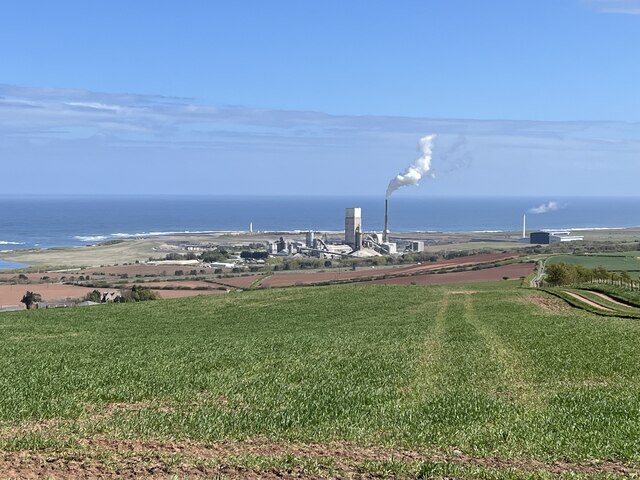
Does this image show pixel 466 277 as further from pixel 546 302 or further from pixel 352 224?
pixel 352 224

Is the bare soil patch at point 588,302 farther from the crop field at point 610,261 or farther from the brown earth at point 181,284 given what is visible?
the brown earth at point 181,284

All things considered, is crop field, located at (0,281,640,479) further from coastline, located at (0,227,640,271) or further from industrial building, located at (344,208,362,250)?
industrial building, located at (344,208,362,250)

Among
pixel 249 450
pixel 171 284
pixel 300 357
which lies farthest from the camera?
Result: pixel 171 284

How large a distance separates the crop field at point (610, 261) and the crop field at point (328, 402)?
5269 centimetres

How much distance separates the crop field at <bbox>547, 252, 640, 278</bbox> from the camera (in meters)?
85.2

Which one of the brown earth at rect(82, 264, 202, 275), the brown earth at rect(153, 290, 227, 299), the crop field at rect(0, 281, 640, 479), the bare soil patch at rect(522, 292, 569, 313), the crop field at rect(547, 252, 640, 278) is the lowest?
the brown earth at rect(153, 290, 227, 299)

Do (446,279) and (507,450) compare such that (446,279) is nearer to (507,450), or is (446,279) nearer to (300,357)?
(300,357)

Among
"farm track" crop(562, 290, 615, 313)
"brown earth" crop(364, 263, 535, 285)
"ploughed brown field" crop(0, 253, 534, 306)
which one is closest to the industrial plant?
A: "ploughed brown field" crop(0, 253, 534, 306)

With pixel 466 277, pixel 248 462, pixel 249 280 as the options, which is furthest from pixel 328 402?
pixel 249 280

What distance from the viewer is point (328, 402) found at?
16.6 m

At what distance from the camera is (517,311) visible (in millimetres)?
44094

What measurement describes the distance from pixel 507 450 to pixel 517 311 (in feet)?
106

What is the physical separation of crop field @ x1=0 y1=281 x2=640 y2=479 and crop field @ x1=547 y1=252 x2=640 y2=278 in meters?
52.7

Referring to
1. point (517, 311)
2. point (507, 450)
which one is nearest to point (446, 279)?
point (517, 311)
